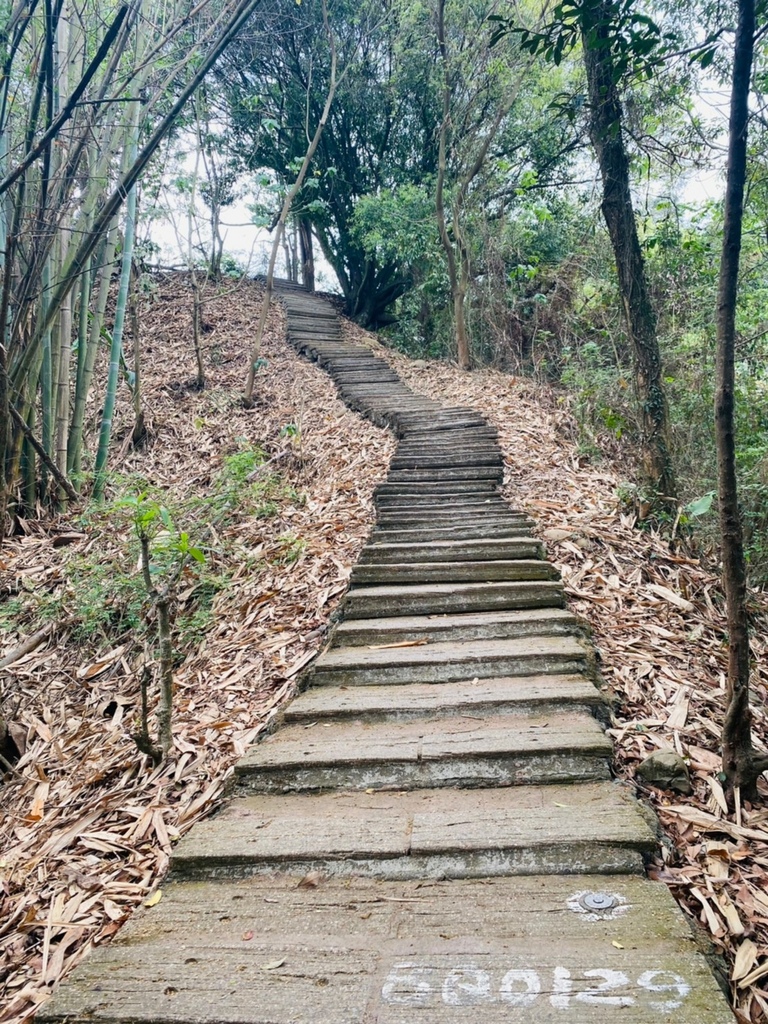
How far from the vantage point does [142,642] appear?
3744mm

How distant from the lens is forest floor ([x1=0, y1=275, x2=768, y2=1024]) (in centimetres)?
194

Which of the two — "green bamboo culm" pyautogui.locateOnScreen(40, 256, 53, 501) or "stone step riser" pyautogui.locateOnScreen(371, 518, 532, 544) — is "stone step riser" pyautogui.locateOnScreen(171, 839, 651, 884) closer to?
"stone step riser" pyautogui.locateOnScreen(371, 518, 532, 544)

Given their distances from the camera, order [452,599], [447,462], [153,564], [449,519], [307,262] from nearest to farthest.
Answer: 1. [452,599]
2. [153,564]
3. [449,519]
4. [447,462]
5. [307,262]

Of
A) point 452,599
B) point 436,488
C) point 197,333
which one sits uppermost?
point 197,333

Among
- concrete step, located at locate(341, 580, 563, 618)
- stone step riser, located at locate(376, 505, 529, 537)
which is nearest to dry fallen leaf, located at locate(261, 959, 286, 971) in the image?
concrete step, located at locate(341, 580, 563, 618)

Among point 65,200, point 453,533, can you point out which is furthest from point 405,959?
point 65,200

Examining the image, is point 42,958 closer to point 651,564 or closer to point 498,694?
point 498,694

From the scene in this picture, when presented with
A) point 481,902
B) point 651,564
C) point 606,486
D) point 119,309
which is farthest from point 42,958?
point 119,309

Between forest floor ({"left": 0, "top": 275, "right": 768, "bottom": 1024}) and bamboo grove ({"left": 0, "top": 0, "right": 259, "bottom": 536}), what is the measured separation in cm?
81

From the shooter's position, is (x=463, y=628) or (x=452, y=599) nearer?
(x=463, y=628)

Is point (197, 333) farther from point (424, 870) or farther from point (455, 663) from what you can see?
point (424, 870)

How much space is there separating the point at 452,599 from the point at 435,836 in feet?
5.68

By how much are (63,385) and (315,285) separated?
1212 centimetres

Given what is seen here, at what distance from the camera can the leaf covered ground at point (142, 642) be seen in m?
2.10
